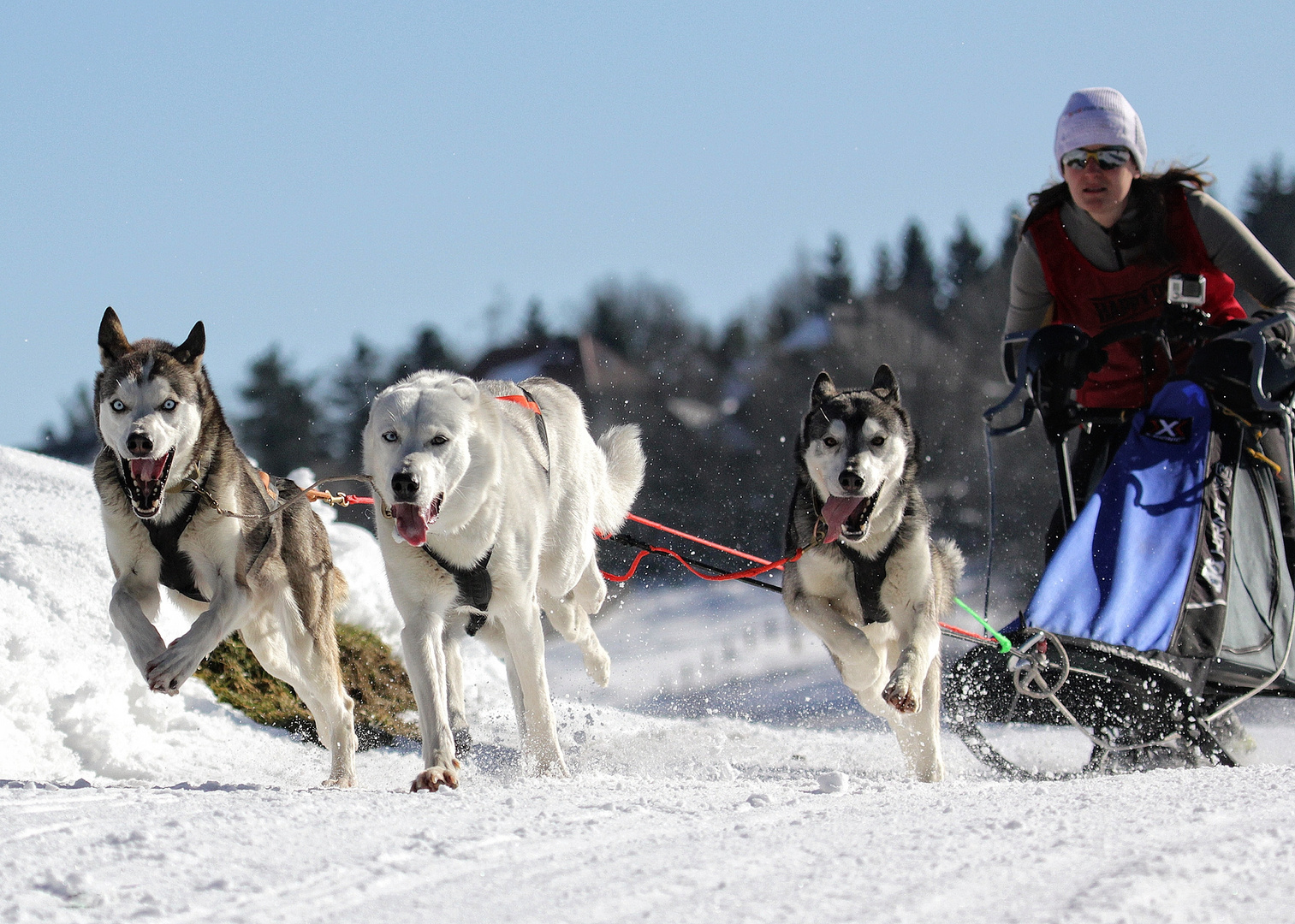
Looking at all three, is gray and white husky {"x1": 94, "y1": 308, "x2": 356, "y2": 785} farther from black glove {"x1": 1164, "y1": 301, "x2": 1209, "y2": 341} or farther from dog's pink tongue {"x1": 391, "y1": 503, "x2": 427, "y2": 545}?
black glove {"x1": 1164, "y1": 301, "x2": 1209, "y2": 341}

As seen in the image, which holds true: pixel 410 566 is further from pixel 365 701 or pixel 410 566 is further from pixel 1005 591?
pixel 1005 591

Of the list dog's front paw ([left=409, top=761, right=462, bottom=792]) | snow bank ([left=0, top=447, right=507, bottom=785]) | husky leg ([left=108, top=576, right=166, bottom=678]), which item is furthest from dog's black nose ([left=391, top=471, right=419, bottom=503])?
snow bank ([left=0, top=447, right=507, bottom=785])

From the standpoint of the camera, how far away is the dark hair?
355cm

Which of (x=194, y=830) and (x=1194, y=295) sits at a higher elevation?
(x=1194, y=295)

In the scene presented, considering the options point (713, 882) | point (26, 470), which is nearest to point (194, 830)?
point (713, 882)

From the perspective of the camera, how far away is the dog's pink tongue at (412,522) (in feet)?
9.83

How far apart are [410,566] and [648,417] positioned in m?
24.1

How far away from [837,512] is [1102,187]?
1.24 metres

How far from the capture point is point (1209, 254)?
352 cm

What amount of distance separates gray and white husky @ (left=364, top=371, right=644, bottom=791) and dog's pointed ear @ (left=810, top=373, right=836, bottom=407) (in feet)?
2.84

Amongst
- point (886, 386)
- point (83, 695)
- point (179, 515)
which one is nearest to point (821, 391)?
point (886, 386)

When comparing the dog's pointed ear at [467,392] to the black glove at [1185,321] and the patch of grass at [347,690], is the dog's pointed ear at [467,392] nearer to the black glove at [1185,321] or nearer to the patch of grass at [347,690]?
the black glove at [1185,321]

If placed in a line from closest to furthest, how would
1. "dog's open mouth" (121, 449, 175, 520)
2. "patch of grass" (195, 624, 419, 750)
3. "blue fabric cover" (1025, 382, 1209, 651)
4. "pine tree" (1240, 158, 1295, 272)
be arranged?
"blue fabric cover" (1025, 382, 1209, 651) → "dog's open mouth" (121, 449, 175, 520) → "patch of grass" (195, 624, 419, 750) → "pine tree" (1240, 158, 1295, 272)

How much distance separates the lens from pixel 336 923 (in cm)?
163
